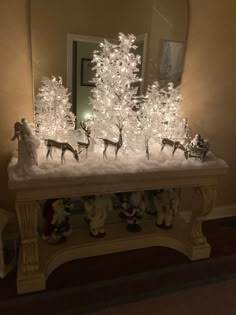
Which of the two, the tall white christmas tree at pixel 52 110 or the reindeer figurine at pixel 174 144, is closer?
the tall white christmas tree at pixel 52 110

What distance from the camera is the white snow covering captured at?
1440mm

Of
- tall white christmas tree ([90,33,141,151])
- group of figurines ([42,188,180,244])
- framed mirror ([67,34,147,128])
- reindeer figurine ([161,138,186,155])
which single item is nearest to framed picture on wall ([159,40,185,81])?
framed mirror ([67,34,147,128])

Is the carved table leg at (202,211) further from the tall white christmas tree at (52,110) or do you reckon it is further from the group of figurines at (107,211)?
the tall white christmas tree at (52,110)

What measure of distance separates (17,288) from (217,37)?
222 cm

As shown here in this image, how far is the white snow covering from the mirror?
0.40 m

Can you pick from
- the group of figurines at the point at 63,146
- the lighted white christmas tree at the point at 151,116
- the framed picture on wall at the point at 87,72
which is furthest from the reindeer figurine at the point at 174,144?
the framed picture on wall at the point at 87,72

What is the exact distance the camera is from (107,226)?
207 centimetres

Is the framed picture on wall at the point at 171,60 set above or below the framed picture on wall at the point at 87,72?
above

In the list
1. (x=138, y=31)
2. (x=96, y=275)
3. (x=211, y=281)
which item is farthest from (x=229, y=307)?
(x=138, y=31)

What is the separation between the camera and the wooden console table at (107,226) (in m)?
1.45

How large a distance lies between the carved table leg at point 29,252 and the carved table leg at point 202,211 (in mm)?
1068

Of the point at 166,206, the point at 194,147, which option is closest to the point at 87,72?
the point at 194,147

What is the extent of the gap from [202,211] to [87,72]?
4.02 ft

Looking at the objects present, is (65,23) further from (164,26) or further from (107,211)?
(107,211)
